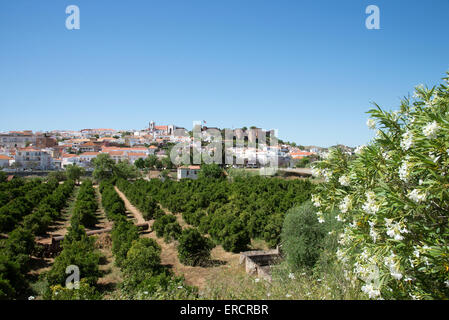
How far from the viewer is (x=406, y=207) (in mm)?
3090

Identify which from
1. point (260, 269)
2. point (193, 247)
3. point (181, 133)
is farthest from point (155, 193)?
point (181, 133)

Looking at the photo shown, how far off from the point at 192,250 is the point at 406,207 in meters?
12.1

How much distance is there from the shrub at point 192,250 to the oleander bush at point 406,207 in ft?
34.3

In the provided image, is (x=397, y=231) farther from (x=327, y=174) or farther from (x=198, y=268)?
(x=198, y=268)

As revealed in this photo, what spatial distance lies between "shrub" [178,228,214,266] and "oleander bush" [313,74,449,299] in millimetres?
10462

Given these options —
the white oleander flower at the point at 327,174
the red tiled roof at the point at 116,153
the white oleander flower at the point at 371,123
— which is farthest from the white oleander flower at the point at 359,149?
the red tiled roof at the point at 116,153

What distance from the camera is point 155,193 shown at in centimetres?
3400

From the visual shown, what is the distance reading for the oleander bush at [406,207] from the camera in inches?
116

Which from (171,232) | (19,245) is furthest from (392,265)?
(19,245)

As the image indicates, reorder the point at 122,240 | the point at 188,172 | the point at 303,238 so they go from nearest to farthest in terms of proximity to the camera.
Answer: the point at 303,238 → the point at 122,240 → the point at 188,172

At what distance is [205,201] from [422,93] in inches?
929

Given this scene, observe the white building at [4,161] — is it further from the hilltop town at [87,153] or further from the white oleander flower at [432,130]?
the white oleander flower at [432,130]

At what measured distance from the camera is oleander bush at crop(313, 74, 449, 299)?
9.70 feet
